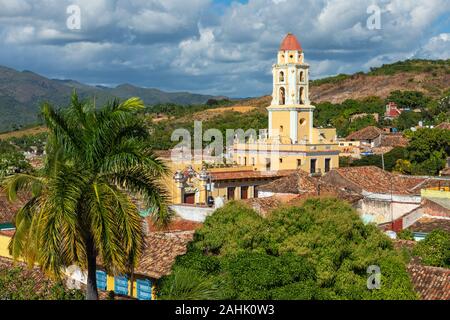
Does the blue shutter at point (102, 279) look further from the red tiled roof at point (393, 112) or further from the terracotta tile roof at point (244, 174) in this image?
the red tiled roof at point (393, 112)

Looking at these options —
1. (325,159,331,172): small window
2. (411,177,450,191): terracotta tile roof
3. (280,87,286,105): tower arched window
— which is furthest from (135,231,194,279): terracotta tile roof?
(280,87,286,105): tower arched window

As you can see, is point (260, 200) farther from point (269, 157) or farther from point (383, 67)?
point (383, 67)

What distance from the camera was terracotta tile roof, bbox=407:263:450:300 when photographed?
14.3m

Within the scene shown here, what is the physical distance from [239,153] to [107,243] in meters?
27.4

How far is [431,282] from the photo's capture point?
1489 centimetres

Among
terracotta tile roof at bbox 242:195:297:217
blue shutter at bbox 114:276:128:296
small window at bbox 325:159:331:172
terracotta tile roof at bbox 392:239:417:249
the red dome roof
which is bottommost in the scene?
blue shutter at bbox 114:276:128:296

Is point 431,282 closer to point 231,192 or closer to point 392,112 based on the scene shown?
point 231,192

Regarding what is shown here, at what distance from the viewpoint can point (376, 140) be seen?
58781mm

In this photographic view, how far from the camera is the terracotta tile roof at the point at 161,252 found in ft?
49.9

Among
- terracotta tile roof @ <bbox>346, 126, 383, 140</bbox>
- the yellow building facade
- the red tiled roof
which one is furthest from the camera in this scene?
the red tiled roof

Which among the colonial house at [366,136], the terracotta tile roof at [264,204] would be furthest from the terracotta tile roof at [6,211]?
the colonial house at [366,136]

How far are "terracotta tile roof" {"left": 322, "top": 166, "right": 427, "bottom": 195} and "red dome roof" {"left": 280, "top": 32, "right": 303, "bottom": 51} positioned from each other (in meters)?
9.93

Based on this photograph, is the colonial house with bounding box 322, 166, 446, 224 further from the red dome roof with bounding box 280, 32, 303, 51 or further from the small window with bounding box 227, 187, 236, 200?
the red dome roof with bounding box 280, 32, 303, 51

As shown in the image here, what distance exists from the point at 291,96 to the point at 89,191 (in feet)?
95.1
